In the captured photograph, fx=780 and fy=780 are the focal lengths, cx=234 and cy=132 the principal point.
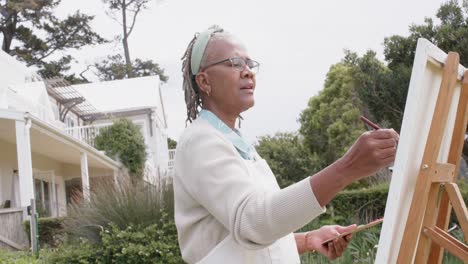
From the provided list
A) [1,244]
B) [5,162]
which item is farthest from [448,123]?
[5,162]

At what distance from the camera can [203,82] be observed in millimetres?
2520

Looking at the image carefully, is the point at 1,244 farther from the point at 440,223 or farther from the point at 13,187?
the point at 440,223

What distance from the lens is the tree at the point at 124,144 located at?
27.4 m

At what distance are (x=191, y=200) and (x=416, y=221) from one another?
0.66 metres

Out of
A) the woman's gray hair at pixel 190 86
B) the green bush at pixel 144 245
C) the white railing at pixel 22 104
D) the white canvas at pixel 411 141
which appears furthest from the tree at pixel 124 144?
the white canvas at pixel 411 141

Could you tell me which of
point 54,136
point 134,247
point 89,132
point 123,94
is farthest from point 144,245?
point 123,94

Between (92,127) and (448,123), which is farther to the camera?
(92,127)

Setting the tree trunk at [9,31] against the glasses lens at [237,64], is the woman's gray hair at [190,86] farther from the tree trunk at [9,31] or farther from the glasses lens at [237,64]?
the tree trunk at [9,31]

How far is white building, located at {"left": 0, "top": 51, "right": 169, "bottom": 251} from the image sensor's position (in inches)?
619

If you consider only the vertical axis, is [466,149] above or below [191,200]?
below

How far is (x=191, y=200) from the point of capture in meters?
2.34

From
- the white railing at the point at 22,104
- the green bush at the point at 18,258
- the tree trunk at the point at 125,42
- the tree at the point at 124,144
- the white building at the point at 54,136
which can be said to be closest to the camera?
the green bush at the point at 18,258

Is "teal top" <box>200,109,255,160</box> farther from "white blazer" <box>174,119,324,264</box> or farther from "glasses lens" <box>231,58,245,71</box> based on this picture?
"glasses lens" <box>231,58,245,71</box>

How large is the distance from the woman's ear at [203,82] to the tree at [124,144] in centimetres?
2484
